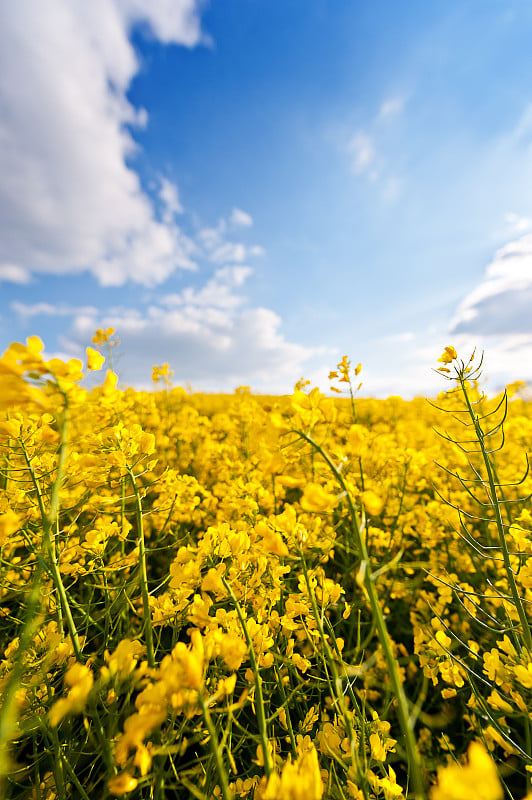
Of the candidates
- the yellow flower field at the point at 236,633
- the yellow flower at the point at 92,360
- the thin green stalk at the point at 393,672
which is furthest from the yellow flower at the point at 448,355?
the yellow flower at the point at 92,360

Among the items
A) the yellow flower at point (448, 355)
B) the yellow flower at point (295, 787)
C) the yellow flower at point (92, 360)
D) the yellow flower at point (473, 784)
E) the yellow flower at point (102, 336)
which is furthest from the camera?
the yellow flower at point (102, 336)

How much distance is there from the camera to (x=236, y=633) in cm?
107

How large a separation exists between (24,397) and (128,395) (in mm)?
3523

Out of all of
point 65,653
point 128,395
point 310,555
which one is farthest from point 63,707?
point 128,395

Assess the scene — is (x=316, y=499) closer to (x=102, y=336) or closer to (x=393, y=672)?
(x=393, y=672)

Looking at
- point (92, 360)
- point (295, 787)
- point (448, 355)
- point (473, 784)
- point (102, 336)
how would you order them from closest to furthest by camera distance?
point (473, 784) < point (295, 787) < point (92, 360) < point (448, 355) < point (102, 336)

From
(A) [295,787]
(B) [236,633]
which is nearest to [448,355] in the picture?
(B) [236,633]

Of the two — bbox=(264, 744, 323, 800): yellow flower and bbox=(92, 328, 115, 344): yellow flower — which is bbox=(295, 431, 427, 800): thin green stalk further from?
bbox=(92, 328, 115, 344): yellow flower

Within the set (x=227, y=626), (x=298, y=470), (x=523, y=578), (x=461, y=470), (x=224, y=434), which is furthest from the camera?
(x=224, y=434)

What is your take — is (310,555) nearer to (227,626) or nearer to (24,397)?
(227,626)

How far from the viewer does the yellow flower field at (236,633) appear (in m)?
0.76

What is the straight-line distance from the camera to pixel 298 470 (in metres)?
2.88

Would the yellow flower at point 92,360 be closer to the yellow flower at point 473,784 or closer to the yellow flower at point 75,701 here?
the yellow flower at point 75,701

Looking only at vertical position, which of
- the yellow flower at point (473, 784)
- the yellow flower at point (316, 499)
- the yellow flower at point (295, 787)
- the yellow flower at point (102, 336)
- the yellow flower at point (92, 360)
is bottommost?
the yellow flower at point (295, 787)
